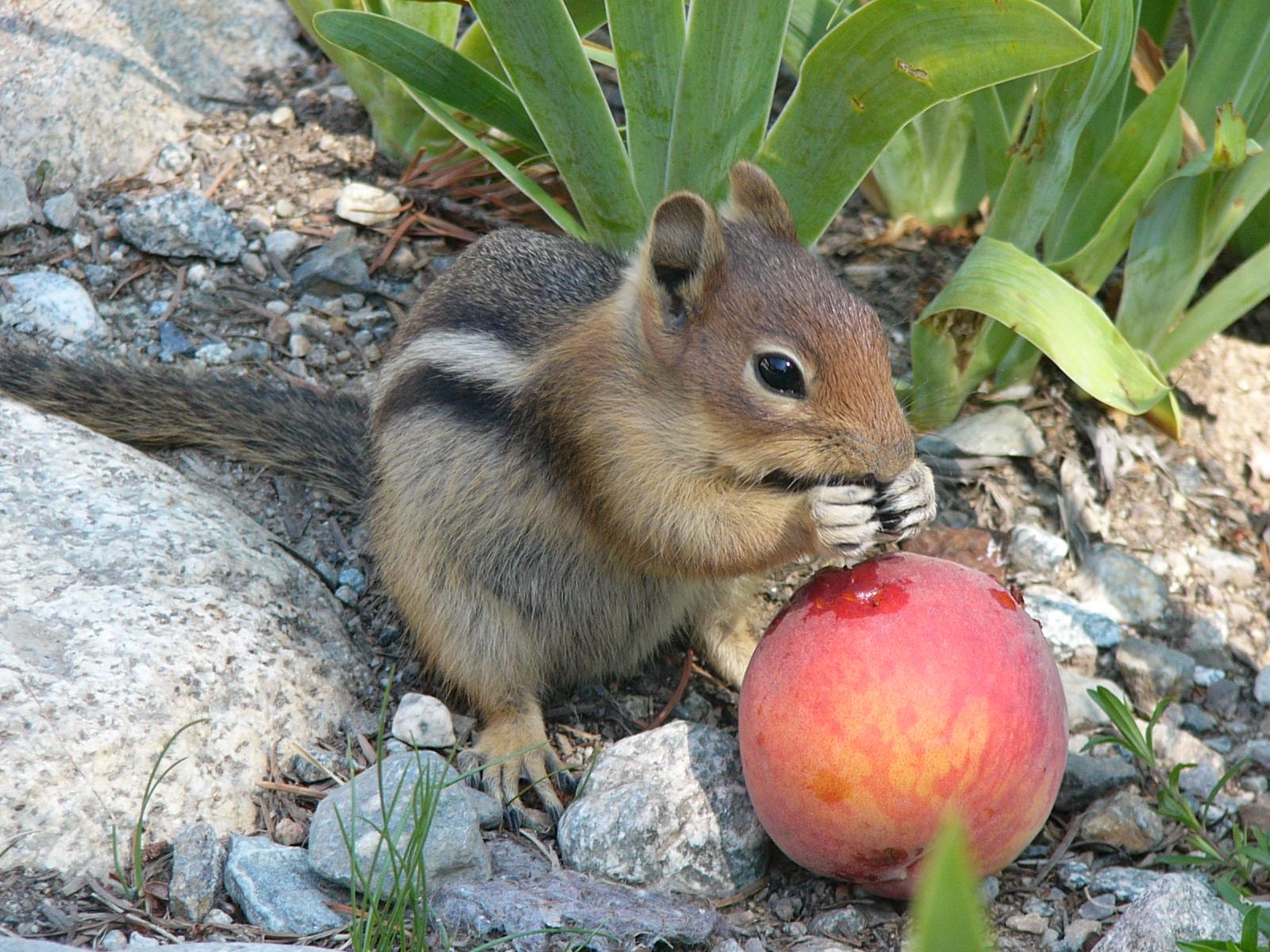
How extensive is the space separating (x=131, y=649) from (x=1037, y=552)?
2266 millimetres

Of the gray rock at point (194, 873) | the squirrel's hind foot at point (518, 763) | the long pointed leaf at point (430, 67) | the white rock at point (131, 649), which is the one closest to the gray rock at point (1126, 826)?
the squirrel's hind foot at point (518, 763)

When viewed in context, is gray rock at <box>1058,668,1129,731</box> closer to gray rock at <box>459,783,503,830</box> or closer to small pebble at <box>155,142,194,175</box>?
gray rock at <box>459,783,503,830</box>

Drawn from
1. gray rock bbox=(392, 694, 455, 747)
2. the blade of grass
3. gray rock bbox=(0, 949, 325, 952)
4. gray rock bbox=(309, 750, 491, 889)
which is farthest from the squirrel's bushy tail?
the blade of grass

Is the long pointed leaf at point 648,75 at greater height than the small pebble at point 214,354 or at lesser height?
greater

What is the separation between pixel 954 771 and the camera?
2.06 meters

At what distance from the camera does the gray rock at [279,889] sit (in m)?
2.21

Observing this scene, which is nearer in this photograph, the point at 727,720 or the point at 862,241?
the point at 727,720

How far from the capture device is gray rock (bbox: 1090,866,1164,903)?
2484 millimetres

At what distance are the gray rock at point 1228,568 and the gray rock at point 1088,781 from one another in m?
0.95

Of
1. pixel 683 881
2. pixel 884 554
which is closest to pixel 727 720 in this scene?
pixel 683 881

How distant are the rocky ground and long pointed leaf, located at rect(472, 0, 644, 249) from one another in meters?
0.77

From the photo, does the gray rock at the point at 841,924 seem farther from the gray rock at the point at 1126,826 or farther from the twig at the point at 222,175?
the twig at the point at 222,175

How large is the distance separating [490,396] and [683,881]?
3.73 ft

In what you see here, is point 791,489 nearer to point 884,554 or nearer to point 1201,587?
point 884,554
